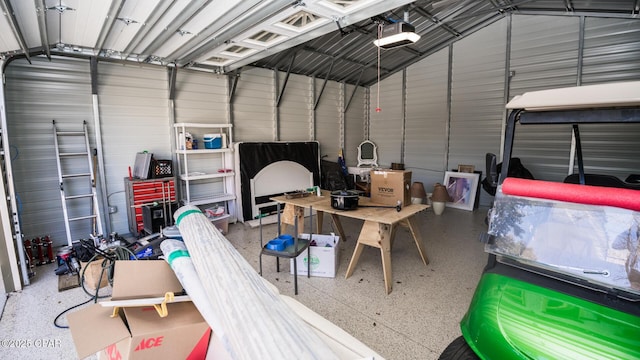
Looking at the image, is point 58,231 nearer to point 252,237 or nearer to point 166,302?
point 252,237

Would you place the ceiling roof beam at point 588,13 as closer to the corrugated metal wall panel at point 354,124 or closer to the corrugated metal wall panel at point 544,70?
the corrugated metal wall panel at point 544,70

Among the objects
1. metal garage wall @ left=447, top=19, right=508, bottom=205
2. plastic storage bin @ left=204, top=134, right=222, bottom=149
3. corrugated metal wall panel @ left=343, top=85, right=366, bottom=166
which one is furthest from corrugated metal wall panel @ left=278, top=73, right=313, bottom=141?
metal garage wall @ left=447, top=19, right=508, bottom=205

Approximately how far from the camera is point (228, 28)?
306 cm

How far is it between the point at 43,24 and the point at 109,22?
0.52 metres

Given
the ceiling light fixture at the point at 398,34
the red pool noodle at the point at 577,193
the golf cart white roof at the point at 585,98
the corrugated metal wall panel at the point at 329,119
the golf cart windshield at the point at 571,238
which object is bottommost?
the golf cart windshield at the point at 571,238

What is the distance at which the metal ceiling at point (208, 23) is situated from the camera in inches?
101

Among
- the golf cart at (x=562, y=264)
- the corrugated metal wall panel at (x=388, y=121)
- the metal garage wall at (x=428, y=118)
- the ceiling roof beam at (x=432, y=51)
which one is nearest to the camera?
the golf cart at (x=562, y=264)

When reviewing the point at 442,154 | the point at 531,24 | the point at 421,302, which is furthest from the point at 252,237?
the point at 531,24

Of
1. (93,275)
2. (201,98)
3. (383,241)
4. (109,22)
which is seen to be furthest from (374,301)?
(201,98)

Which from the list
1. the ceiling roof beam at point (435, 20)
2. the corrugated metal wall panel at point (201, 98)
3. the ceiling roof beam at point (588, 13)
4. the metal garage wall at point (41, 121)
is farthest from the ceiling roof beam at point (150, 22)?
the ceiling roof beam at point (588, 13)

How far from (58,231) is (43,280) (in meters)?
0.99

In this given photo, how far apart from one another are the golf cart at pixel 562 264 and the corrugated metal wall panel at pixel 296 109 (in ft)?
16.5

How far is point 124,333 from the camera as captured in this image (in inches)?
55.8

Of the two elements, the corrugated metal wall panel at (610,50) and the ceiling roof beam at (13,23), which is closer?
the ceiling roof beam at (13,23)
